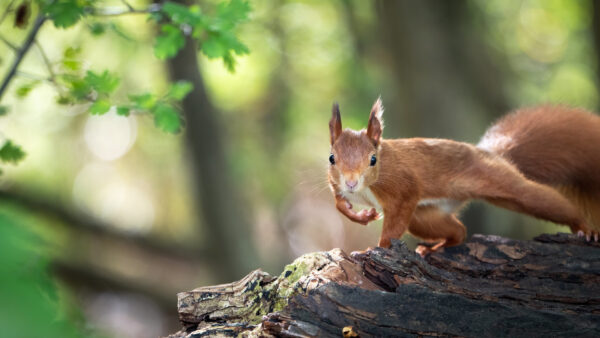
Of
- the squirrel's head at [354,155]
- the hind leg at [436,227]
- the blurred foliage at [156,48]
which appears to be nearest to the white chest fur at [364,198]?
the squirrel's head at [354,155]

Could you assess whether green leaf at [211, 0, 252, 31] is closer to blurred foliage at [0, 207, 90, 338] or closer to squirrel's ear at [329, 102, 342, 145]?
squirrel's ear at [329, 102, 342, 145]

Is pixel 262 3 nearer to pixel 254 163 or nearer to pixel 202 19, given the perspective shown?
pixel 254 163

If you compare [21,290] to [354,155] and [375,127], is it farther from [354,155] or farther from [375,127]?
[375,127]

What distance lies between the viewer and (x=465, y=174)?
8.84ft

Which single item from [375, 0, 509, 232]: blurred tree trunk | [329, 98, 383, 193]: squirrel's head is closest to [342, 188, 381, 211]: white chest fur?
[329, 98, 383, 193]: squirrel's head

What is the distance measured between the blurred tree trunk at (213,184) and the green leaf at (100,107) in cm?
423

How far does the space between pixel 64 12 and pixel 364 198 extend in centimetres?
151

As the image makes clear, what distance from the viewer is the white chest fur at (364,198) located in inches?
104

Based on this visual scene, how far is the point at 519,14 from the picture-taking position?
11.2 metres

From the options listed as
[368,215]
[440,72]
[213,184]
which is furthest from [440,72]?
[368,215]

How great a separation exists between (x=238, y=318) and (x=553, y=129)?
6.04ft

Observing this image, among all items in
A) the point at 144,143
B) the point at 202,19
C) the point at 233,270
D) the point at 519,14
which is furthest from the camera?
the point at 144,143

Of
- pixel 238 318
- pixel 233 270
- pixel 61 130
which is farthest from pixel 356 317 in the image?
pixel 61 130

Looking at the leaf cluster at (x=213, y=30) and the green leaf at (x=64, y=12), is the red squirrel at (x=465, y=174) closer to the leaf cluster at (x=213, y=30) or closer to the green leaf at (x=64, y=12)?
the leaf cluster at (x=213, y=30)
